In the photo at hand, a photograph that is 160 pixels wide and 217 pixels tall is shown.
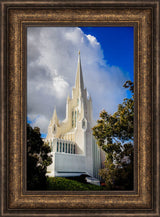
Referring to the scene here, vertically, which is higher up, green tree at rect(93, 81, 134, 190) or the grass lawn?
green tree at rect(93, 81, 134, 190)

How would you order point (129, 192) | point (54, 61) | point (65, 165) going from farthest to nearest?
point (65, 165) < point (54, 61) < point (129, 192)

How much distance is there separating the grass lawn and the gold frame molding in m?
0.19

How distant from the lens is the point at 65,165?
5.61 meters

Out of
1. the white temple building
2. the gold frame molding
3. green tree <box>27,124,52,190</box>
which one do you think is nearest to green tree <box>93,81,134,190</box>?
the gold frame molding

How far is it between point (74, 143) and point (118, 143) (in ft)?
10.8

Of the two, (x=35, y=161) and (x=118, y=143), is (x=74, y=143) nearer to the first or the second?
(x=118, y=143)

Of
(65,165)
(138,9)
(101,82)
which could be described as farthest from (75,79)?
(65,165)

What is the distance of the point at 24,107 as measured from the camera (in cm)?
362

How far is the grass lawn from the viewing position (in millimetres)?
3713

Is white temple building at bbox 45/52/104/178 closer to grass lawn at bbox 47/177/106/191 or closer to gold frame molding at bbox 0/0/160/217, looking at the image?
grass lawn at bbox 47/177/106/191

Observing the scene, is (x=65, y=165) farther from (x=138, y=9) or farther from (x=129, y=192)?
(x=138, y=9)

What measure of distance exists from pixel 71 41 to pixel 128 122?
204 centimetres

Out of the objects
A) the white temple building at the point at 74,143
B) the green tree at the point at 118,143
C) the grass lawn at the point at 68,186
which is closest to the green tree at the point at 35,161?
the grass lawn at the point at 68,186

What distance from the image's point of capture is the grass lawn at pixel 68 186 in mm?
3713
